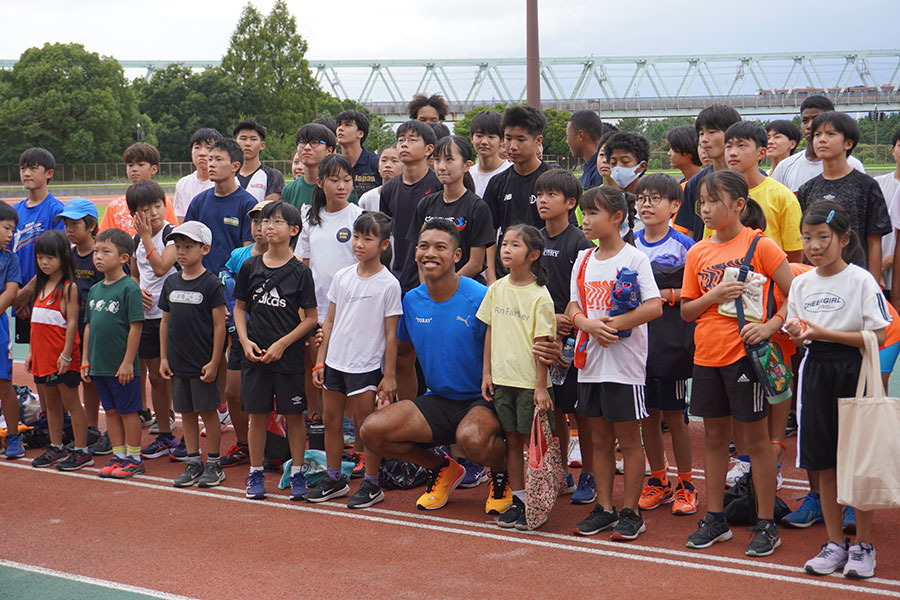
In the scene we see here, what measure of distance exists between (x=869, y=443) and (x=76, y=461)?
215 inches

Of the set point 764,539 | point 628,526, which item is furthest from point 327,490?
point 764,539

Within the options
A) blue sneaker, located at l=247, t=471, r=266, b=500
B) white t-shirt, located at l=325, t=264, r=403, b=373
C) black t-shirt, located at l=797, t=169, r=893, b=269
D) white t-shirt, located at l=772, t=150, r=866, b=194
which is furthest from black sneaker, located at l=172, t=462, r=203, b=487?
white t-shirt, located at l=772, t=150, r=866, b=194

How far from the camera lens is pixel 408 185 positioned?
6.67m

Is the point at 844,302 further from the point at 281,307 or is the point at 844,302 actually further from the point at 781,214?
the point at 281,307

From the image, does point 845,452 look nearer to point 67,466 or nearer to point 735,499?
point 735,499

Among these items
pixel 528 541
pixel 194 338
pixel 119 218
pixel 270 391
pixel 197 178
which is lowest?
pixel 528 541

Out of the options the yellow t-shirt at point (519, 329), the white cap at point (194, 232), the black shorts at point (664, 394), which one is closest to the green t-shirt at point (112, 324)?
the white cap at point (194, 232)

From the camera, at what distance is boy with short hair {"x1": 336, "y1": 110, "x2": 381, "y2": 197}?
7.73 meters

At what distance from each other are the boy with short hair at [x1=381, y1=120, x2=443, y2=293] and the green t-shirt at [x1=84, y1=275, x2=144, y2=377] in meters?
1.94

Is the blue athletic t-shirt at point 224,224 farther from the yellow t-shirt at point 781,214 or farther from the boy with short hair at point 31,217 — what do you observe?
the yellow t-shirt at point 781,214

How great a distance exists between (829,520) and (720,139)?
9.53ft

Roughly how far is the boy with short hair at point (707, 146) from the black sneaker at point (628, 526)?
83.4 inches

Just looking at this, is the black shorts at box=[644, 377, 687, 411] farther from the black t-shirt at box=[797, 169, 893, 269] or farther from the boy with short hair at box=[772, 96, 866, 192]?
the boy with short hair at box=[772, 96, 866, 192]

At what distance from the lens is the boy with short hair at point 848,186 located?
561 centimetres
